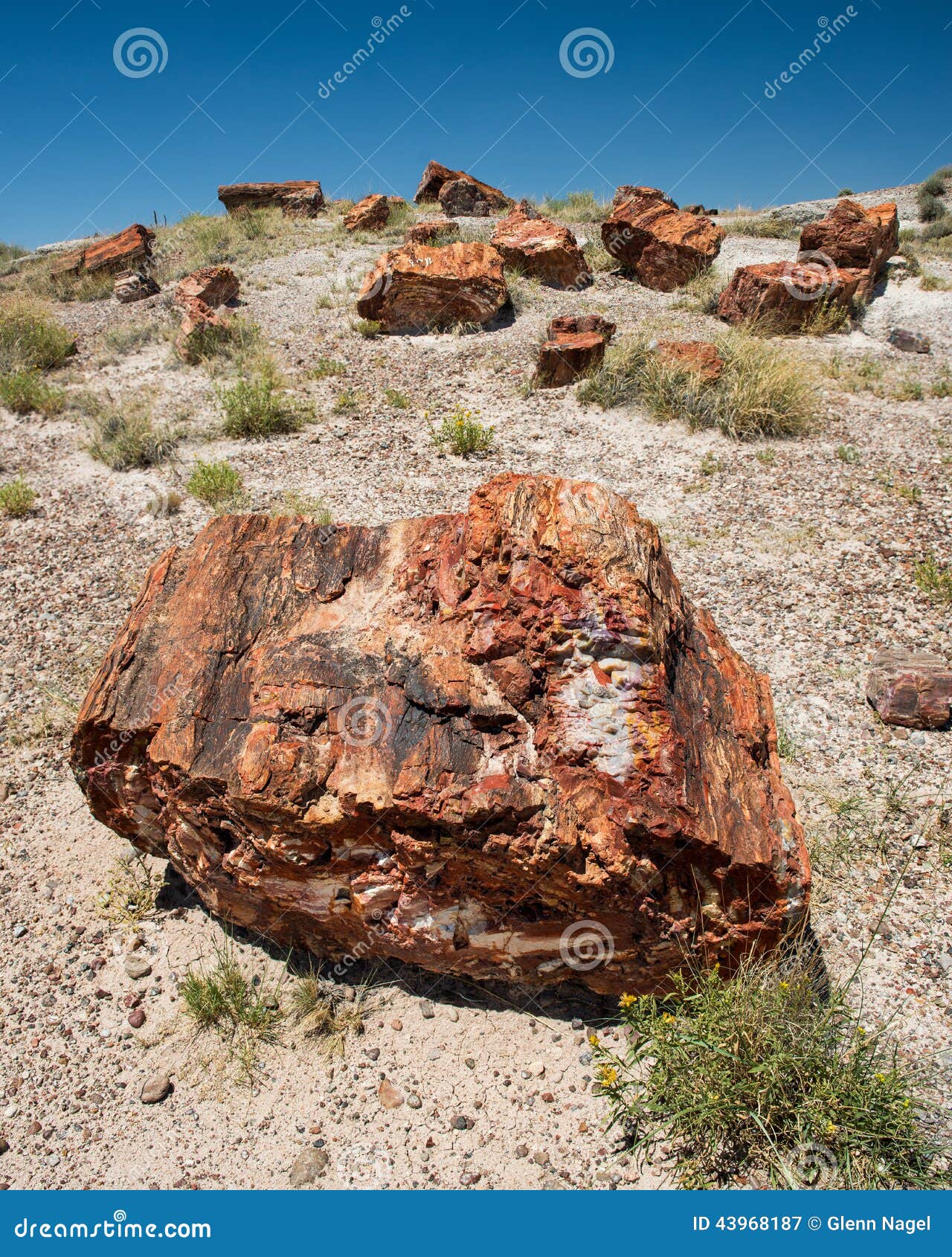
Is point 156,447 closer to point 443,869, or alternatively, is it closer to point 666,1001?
point 443,869

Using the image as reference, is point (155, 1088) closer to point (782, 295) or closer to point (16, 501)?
point (16, 501)

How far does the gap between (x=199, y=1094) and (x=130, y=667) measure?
1797mm

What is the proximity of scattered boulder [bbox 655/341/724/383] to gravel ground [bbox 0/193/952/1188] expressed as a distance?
833 mm

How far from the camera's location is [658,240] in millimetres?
12070

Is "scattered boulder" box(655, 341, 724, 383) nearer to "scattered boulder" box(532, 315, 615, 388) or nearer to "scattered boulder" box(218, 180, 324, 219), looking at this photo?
"scattered boulder" box(532, 315, 615, 388)

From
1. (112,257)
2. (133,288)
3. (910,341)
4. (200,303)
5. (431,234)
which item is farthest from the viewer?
(112,257)

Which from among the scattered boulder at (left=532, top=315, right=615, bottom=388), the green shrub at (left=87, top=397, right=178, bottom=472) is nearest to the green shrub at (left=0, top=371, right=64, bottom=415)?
the green shrub at (left=87, top=397, right=178, bottom=472)

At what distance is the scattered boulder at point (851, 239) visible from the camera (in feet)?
36.1

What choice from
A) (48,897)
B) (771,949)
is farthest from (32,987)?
(771,949)

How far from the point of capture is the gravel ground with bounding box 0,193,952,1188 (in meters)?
2.70

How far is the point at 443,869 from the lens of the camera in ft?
8.79

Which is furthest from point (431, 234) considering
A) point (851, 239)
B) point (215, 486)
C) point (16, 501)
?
point (16, 501)

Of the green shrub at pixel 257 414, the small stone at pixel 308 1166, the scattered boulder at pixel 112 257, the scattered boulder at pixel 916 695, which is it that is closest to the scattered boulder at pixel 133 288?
the scattered boulder at pixel 112 257

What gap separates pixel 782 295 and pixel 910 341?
177 centimetres
